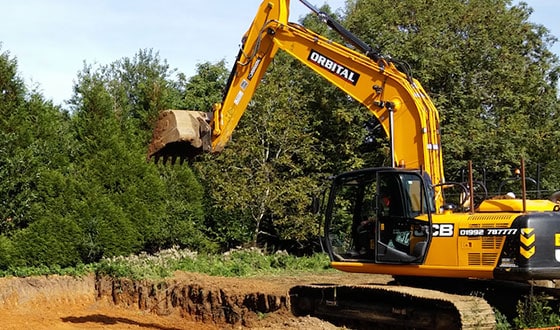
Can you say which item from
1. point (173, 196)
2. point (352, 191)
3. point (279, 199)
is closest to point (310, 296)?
point (352, 191)

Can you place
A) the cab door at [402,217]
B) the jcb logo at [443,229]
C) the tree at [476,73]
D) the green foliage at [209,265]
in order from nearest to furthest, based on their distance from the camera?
1. the jcb logo at [443,229]
2. the cab door at [402,217]
3. the green foliage at [209,265]
4. the tree at [476,73]

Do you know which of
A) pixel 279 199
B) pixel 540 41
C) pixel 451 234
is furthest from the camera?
pixel 540 41

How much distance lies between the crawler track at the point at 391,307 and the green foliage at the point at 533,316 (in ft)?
1.65

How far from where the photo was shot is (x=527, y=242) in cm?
805

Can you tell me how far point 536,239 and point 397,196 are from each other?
6.10ft

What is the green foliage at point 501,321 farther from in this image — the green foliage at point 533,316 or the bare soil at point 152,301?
the bare soil at point 152,301

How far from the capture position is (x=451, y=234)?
28.2 feet

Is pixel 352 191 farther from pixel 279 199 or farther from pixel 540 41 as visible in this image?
pixel 540 41

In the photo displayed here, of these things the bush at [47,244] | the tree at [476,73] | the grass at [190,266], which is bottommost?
the grass at [190,266]

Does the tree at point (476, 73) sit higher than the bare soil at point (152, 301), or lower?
higher

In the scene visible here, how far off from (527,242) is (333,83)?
13.2 ft

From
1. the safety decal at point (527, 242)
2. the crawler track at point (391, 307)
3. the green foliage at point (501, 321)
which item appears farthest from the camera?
the green foliage at point (501, 321)

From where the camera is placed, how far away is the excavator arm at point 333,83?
9.71 m

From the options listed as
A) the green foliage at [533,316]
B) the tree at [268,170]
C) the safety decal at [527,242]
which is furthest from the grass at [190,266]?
the safety decal at [527,242]
